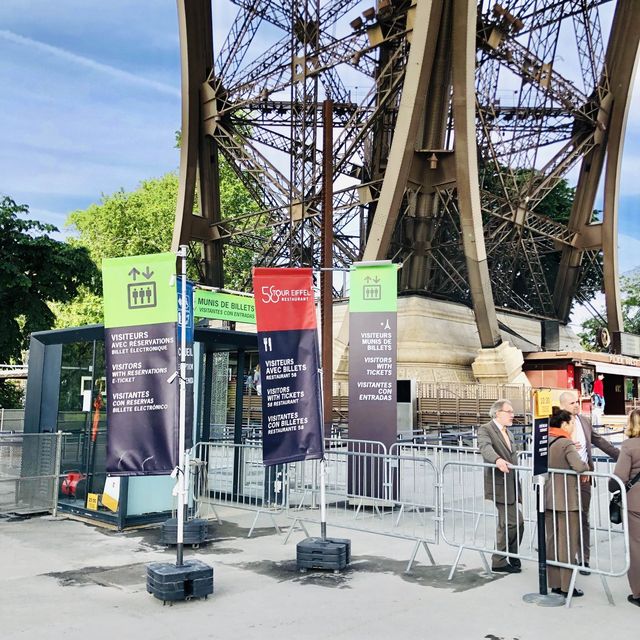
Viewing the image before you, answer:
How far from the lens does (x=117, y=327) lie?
670cm

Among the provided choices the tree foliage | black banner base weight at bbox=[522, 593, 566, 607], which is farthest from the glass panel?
the tree foliage

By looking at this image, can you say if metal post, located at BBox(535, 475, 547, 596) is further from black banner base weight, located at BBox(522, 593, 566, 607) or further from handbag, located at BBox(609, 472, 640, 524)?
handbag, located at BBox(609, 472, 640, 524)

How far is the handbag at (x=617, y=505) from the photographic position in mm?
6199

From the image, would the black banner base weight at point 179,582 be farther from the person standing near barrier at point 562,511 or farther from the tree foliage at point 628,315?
the tree foliage at point 628,315

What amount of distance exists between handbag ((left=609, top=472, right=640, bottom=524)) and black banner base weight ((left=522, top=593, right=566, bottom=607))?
32.7 inches

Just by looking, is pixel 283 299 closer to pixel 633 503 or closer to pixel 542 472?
pixel 542 472

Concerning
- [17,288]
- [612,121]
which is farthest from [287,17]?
[17,288]

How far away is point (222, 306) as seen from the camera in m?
12.3

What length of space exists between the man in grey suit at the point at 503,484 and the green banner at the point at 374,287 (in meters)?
3.72

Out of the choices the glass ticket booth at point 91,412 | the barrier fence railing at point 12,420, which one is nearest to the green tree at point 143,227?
the barrier fence railing at point 12,420

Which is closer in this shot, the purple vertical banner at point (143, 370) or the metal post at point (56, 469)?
the purple vertical banner at point (143, 370)

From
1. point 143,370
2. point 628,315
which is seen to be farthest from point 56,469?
point 628,315

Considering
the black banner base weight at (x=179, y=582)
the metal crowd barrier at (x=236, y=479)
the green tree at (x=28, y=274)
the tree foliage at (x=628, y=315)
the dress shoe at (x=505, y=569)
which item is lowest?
the dress shoe at (x=505, y=569)

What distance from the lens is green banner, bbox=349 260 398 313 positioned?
35.6 ft
